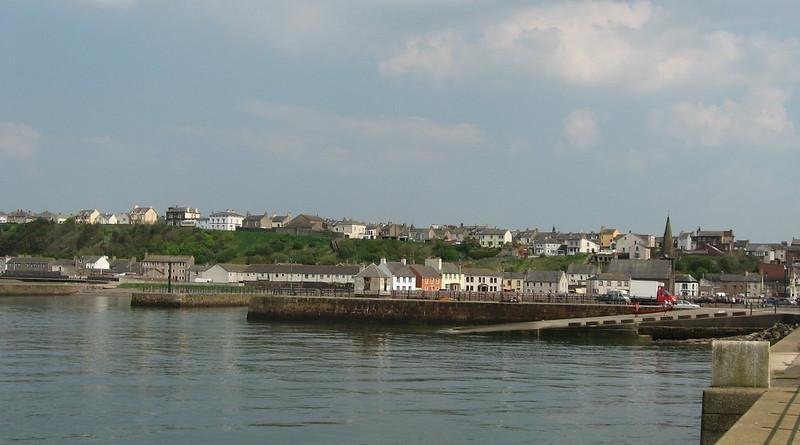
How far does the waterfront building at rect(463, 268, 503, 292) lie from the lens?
123 meters

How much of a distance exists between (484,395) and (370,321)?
41025mm

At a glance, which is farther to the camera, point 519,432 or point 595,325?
point 595,325

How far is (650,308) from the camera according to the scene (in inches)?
2657

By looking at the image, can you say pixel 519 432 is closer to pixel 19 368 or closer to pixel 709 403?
pixel 709 403

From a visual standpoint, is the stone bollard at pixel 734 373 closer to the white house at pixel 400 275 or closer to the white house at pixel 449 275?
the white house at pixel 400 275

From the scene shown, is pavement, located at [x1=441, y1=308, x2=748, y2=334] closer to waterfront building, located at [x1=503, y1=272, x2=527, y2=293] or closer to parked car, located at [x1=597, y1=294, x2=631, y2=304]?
parked car, located at [x1=597, y1=294, x2=631, y2=304]

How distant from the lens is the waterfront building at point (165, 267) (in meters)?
152

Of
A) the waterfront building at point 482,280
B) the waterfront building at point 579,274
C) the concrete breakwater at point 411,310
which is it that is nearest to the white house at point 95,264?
the waterfront building at point 482,280

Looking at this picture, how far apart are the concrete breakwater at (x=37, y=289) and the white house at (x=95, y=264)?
3180cm

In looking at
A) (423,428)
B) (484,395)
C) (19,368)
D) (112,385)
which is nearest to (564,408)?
(484,395)

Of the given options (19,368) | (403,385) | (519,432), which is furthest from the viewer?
(19,368)

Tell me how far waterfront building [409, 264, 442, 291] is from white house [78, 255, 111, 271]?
71.1 m

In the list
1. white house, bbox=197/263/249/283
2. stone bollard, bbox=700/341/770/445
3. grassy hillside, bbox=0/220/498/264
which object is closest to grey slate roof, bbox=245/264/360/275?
white house, bbox=197/263/249/283

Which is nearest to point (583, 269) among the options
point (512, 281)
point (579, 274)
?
point (579, 274)
